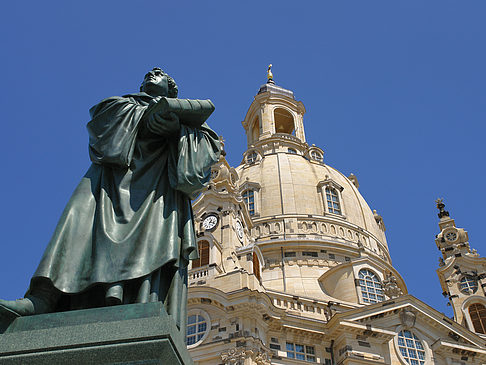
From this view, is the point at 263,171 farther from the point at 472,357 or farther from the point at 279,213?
the point at 472,357

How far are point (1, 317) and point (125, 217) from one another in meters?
1.24

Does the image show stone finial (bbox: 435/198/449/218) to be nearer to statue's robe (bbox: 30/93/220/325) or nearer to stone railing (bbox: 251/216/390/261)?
stone railing (bbox: 251/216/390/261)

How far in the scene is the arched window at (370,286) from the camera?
36.4 m

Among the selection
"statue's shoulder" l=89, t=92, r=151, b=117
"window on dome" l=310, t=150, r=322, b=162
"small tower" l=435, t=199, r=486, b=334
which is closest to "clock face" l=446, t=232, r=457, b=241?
"small tower" l=435, t=199, r=486, b=334

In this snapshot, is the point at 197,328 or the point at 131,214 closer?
the point at 131,214

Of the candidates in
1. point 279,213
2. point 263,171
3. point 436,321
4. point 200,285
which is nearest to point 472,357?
point 436,321

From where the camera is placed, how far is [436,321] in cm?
2997

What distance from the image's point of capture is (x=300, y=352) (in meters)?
28.1

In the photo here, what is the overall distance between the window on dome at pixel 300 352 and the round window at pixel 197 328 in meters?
4.65

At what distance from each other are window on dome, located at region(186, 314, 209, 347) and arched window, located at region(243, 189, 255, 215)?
62.9 ft

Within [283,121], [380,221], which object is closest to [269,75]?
[283,121]

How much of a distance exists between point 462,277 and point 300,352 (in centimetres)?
1901

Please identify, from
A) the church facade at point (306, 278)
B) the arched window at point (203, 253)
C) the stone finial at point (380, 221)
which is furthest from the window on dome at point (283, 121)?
the arched window at point (203, 253)

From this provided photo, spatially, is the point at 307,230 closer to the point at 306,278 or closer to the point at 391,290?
the point at 306,278
